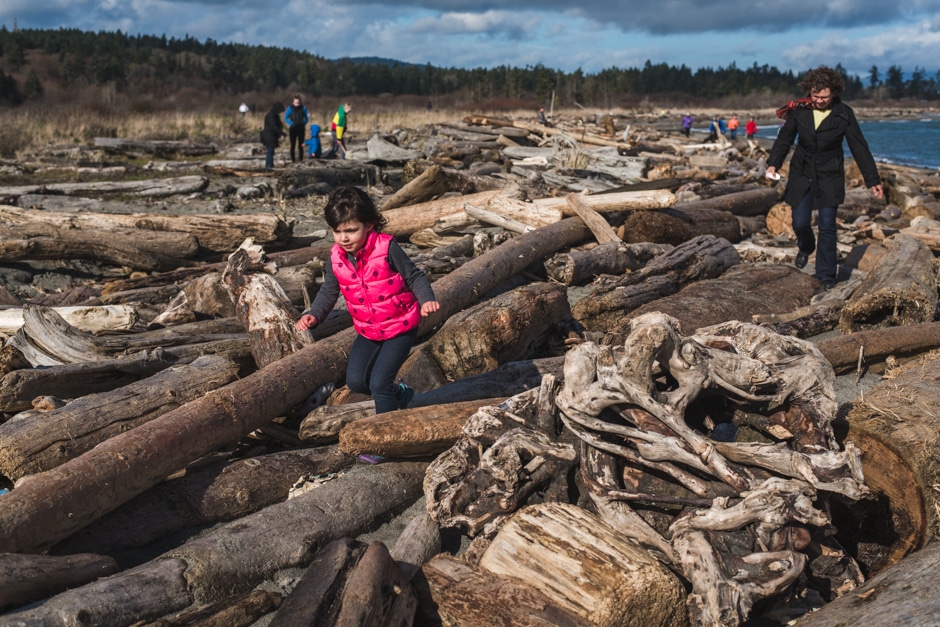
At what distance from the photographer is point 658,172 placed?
16.8 meters

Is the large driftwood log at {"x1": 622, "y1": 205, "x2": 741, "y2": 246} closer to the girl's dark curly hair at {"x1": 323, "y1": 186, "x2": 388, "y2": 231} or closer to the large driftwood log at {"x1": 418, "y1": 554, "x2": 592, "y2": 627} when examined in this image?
the girl's dark curly hair at {"x1": 323, "y1": 186, "x2": 388, "y2": 231}

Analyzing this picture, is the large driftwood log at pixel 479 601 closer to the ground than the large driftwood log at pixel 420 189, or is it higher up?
closer to the ground

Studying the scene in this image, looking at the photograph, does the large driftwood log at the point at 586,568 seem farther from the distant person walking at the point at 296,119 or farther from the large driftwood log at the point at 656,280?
the distant person walking at the point at 296,119

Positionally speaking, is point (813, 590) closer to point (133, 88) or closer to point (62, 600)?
point (62, 600)

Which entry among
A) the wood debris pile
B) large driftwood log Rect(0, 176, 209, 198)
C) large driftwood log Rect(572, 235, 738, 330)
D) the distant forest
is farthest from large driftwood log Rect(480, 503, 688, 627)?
the distant forest

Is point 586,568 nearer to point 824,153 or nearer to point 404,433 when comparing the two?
point 404,433

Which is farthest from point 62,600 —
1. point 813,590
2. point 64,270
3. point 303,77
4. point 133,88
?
point 303,77

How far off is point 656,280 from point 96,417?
5.51 meters

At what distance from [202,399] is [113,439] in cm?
57

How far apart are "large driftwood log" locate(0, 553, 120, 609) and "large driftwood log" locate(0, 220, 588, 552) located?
258 millimetres

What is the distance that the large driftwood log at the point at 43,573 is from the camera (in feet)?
9.40

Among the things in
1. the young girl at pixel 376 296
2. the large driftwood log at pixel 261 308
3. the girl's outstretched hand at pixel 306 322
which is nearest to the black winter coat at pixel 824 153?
the young girl at pixel 376 296

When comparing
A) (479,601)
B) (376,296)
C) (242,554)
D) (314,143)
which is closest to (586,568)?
(479,601)

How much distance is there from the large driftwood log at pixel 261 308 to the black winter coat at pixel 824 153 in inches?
213
